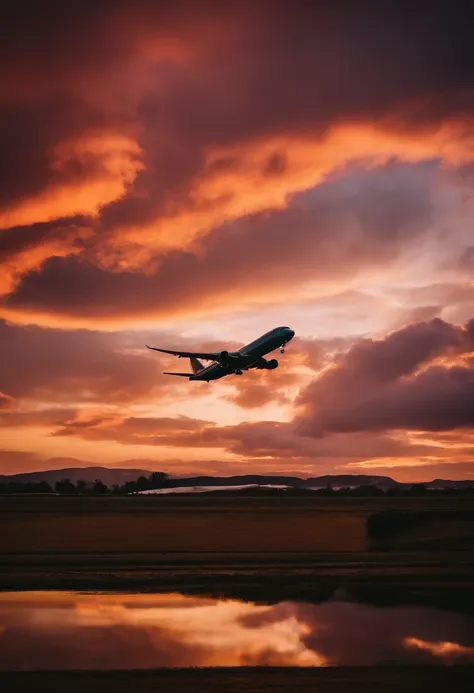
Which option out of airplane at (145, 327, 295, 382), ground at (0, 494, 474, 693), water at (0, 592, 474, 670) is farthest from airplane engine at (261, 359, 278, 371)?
water at (0, 592, 474, 670)

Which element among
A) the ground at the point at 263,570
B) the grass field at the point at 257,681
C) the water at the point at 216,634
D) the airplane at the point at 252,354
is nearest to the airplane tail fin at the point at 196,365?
the airplane at the point at 252,354

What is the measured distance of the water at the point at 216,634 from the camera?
1085 inches

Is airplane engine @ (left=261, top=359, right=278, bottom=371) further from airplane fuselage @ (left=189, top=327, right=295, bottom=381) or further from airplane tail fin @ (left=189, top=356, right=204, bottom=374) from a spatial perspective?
airplane tail fin @ (left=189, top=356, right=204, bottom=374)

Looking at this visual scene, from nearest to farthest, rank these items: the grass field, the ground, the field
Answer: the grass field, the ground, the field

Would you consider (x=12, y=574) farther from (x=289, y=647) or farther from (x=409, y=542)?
(x=409, y=542)

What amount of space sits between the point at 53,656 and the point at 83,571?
24.0 m

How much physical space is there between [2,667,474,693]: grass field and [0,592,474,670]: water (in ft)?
3.93

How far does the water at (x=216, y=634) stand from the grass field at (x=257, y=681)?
1.20 meters

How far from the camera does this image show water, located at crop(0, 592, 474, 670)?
27547 mm

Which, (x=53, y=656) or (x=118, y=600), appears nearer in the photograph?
(x=53, y=656)

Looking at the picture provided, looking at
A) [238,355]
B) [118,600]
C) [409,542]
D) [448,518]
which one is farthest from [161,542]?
[238,355]

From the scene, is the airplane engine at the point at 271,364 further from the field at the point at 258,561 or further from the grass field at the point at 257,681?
the grass field at the point at 257,681

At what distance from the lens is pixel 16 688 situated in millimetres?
23609

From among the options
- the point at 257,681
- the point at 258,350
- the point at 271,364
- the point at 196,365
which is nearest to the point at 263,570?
the point at 257,681
